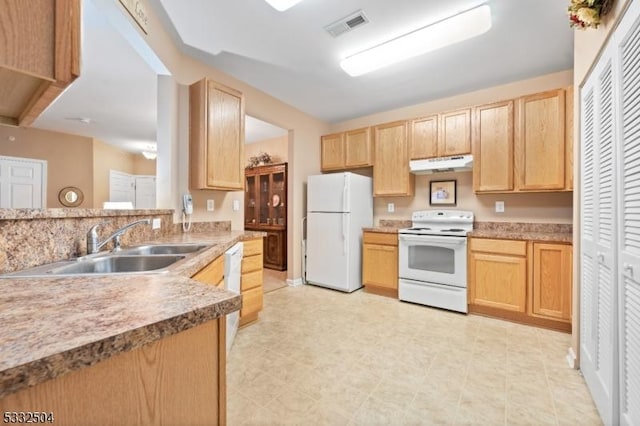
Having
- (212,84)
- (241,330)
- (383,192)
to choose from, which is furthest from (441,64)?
(241,330)

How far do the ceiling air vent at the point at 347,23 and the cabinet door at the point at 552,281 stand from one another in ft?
7.99

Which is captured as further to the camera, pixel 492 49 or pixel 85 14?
pixel 492 49

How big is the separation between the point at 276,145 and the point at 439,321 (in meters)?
4.14

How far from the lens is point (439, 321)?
272 centimetres

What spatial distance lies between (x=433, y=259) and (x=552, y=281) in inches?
39.8

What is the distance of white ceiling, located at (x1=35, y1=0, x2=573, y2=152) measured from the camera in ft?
6.60

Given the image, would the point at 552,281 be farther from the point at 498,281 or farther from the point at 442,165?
the point at 442,165

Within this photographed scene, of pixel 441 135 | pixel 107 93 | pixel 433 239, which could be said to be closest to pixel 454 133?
pixel 441 135

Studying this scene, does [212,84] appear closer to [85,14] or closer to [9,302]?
[85,14]

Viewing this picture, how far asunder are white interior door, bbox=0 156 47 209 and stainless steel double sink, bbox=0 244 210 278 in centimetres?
425

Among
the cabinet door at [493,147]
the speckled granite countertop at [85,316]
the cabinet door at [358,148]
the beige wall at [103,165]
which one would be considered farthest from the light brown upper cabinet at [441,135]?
the beige wall at [103,165]

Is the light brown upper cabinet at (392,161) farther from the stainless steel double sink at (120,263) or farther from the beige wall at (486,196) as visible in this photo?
the stainless steel double sink at (120,263)

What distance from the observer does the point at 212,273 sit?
161cm

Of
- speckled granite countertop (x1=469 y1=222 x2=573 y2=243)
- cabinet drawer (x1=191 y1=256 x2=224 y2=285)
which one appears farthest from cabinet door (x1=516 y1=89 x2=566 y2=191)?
cabinet drawer (x1=191 y1=256 x2=224 y2=285)
